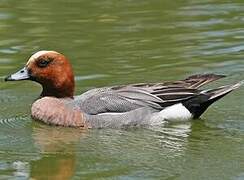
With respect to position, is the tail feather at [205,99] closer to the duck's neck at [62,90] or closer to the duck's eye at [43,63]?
the duck's neck at [62,90]

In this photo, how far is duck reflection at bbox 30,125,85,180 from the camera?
9164 millimetres

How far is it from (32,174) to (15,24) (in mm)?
6183

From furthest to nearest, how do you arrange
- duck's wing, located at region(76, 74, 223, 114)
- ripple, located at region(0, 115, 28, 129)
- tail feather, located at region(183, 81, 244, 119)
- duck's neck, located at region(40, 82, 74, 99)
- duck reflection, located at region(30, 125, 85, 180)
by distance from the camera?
duck's neck, located at region(40, 82, 74, 99) → ripple, located at region(0, 115, 28, 129) → duck's wing, located at region(76, 74, 223, 114) → tail feather, located at region(183, 81, 244, 119) → duck reflection, located at region(30, 125, 85, 180)

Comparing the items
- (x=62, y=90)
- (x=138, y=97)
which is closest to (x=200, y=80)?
(x=138, y=97)

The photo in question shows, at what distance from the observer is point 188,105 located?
10508mm

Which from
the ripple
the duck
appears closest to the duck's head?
the duck

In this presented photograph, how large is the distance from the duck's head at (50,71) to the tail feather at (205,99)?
4.10ft

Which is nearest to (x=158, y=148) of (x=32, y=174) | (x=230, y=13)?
(x=32, y=174)

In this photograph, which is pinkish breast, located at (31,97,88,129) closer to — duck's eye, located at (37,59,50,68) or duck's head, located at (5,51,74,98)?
duck's head, located at (5,51,74,98)

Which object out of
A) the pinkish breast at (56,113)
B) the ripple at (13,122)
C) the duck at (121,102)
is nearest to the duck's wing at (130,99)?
the duck at (121,102)

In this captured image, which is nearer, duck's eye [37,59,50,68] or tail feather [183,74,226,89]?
tail feather [183,74,226,89]

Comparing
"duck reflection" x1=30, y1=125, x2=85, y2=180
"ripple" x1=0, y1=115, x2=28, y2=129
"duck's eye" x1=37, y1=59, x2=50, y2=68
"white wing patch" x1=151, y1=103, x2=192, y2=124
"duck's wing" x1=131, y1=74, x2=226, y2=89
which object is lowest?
"duck reflection" x1=30, y1=125, x2=85, y2=180

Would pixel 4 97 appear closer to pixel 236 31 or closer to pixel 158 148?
pixel 158 148

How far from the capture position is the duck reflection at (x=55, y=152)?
916 centimetres
